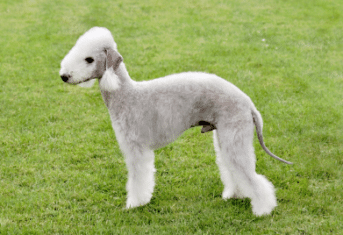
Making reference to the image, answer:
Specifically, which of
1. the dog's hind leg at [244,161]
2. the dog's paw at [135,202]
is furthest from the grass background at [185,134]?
the dog's hind leg at [244,161]

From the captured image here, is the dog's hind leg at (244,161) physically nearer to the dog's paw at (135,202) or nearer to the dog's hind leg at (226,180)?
the dog's hind leg at (226,180)

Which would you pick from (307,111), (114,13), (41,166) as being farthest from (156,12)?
(41,166)

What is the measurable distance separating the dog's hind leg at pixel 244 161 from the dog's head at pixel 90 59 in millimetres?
1303

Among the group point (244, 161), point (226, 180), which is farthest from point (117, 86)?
point (226, 180)

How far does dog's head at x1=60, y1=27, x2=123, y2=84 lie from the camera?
12.1ft

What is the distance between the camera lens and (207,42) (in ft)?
32.1

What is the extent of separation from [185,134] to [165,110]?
219 centimetres

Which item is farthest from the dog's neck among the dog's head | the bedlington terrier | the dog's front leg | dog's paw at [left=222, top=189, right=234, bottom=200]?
dog's paw at [left=222, top=189, right=234, bottom=200]

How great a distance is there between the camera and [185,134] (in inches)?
239

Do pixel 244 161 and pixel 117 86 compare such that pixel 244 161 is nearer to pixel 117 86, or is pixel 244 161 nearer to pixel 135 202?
pixel 135 202

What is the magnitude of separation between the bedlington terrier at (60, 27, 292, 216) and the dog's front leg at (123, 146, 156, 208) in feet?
0.04

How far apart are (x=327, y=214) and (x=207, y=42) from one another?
6.42m

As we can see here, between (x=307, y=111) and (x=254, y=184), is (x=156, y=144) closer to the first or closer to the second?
(x=254, y=184)

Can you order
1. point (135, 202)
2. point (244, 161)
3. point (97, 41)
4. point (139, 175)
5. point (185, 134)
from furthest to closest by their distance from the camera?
point (185, 134), point (135, 202), point (139, 175), point (244, 161), point (97, 41)
